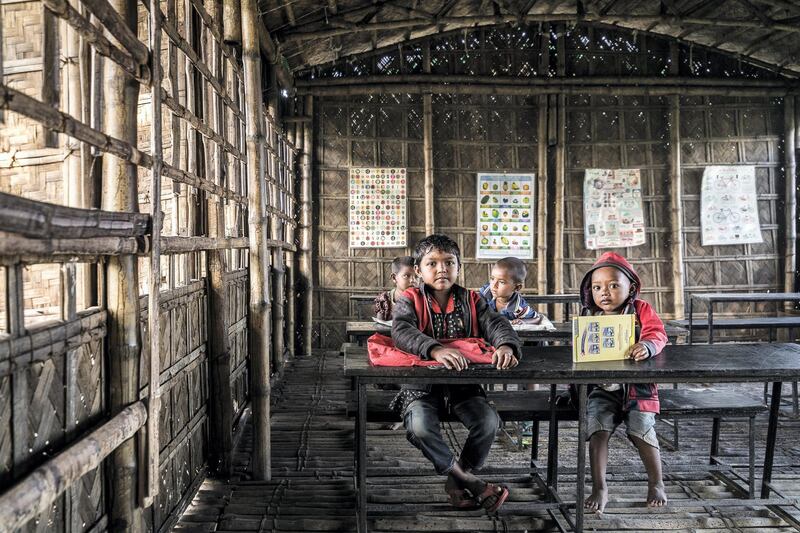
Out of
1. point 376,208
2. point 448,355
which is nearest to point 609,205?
point 376,208

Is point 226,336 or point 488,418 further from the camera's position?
point 226,336

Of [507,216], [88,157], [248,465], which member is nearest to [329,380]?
[248,465]

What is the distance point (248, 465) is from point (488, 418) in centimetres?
195

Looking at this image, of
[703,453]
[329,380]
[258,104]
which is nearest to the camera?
[258,104]

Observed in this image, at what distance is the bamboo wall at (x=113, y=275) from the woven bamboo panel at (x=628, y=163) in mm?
5697

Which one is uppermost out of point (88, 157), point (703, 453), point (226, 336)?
point (88, 157)

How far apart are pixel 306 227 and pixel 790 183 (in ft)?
23.3

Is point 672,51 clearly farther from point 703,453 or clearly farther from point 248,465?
point 248,465

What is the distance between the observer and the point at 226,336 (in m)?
4.01

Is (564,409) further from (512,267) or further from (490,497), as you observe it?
(512,267)

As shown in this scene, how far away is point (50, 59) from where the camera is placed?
1.99 meters

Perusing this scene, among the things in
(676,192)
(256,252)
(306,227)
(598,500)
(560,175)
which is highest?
(560,175)

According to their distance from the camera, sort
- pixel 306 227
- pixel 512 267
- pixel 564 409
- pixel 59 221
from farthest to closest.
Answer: pixel 306 227 → pixel 512 267 → pixel 564 409 → pixel 59 221

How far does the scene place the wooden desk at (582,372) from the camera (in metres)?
Answer: 2.71
